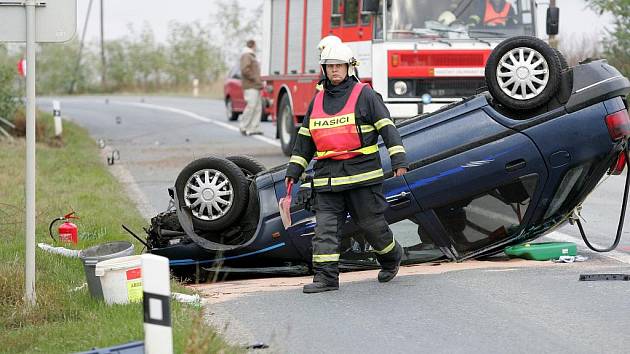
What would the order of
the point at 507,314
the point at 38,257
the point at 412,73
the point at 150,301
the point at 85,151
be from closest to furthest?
the point at 150,301 → the point at 507,314 → the point at 38,257 → the point at 412,73 → the point at 85,151

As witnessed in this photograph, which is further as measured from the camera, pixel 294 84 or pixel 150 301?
pixel 294 84

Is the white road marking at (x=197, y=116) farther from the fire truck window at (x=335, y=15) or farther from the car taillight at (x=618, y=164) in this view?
the car taillight at (x=618, y=164)

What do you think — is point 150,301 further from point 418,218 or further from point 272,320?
point 418,218

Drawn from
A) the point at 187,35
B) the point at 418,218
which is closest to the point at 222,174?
the point at 418,218

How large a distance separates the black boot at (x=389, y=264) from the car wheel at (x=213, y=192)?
4.27 feet

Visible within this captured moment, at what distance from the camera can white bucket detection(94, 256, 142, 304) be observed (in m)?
8.16

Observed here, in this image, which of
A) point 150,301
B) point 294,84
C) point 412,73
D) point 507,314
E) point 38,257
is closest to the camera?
point 150,301

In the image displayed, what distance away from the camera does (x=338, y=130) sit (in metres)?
8.73

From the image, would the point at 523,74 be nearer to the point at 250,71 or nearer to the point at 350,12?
the point at 350,12

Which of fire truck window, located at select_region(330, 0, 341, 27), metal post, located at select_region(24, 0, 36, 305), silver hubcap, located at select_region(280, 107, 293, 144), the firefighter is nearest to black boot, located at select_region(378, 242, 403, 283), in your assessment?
the firefighter

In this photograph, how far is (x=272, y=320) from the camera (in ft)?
25.3

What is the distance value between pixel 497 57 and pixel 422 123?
33.0 inches

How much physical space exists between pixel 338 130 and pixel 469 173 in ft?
3.87

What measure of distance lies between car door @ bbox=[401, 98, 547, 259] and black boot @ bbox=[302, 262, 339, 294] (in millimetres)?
1036
